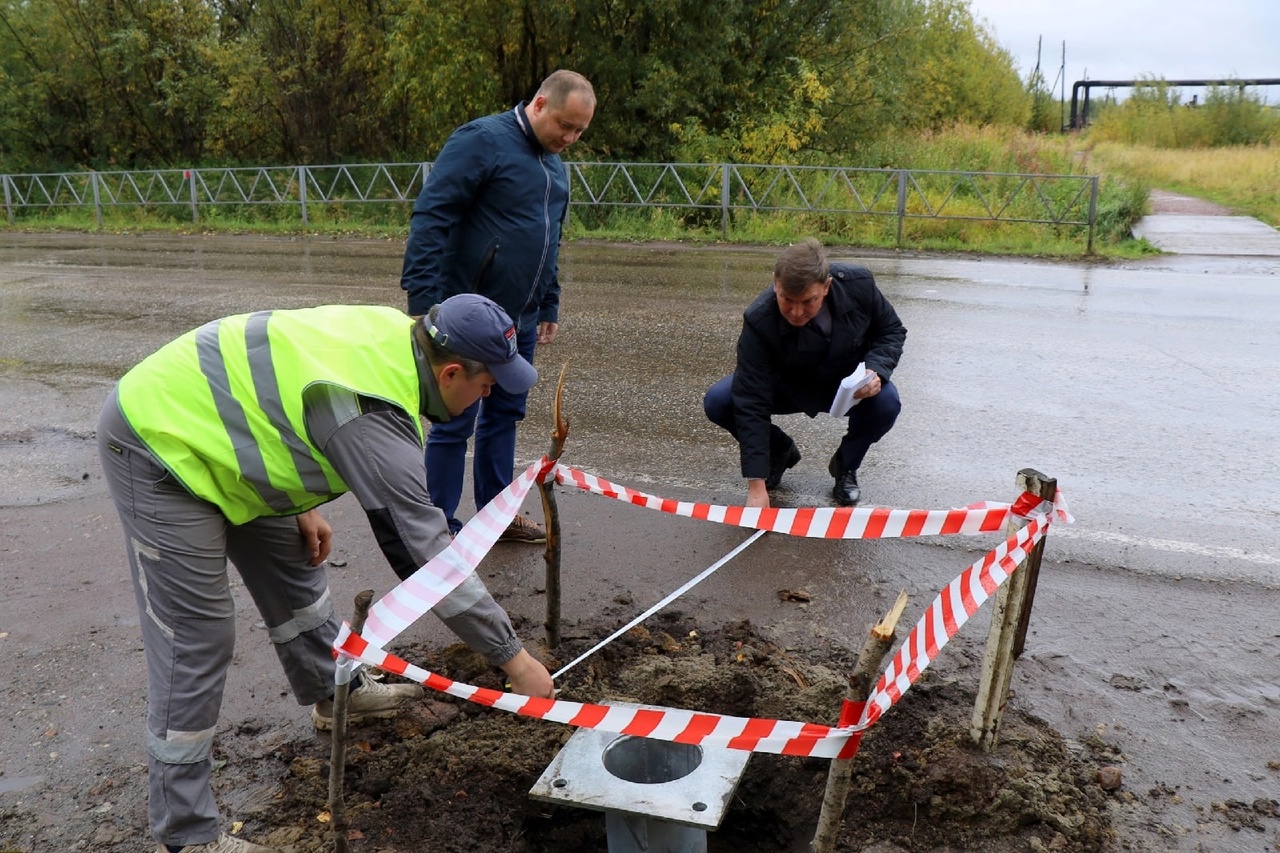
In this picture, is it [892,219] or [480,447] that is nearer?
[480,447]

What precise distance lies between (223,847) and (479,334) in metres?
1.51

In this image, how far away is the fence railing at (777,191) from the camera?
15.5 m

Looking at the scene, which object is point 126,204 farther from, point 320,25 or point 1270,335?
point 1270,335

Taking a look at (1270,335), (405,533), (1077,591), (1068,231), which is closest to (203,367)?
(405,533)

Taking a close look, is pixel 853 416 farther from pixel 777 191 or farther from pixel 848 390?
pixel 777 191

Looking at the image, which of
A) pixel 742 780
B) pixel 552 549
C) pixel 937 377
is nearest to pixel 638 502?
pixel 552 549

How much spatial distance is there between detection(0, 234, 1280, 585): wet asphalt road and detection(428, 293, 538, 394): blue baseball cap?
2825 millimetres

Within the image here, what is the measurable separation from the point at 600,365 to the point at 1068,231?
1017cm

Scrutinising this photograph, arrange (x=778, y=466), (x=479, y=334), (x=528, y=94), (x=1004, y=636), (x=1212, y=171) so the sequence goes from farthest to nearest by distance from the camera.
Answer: (x=1212, y=171) → (x=528, y=94) → (x=778, y=466) → (x=1004, y=636) → (x=479, y=334)

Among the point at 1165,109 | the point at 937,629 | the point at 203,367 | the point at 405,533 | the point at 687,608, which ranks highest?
the point at 1165,109

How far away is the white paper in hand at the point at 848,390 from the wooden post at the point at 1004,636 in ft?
5.57

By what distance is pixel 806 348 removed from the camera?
492 centimetres

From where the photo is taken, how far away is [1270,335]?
29.3 ft

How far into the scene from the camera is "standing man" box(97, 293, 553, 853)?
2.43 metres
